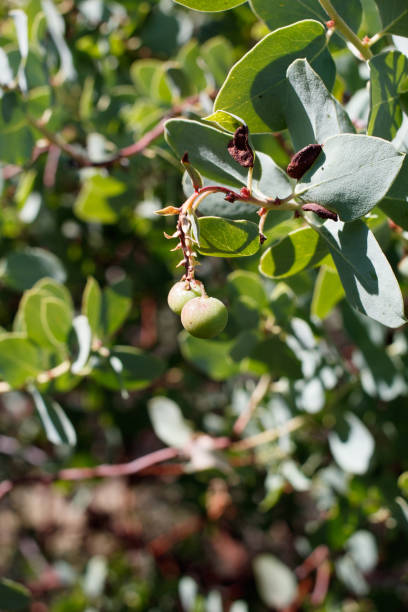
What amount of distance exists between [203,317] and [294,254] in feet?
0.51

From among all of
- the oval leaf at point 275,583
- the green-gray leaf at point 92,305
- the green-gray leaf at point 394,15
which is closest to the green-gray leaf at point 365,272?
the green-gray leaf at point 394,15

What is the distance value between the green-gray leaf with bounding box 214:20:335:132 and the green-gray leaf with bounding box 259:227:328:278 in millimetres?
108

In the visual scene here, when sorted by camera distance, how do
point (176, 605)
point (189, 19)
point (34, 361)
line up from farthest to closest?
point (176, 605) → point (189, 19) → point (34, 361)

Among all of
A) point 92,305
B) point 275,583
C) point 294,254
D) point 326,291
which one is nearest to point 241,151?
point 294,254

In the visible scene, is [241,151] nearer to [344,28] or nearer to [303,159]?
[303,159]

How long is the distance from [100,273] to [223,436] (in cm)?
64

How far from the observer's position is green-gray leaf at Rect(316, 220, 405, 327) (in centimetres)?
49

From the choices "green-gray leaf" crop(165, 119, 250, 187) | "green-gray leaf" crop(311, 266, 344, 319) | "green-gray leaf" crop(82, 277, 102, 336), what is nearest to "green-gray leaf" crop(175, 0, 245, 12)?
"green-gray leaf" crop(165, 119, 250, 187)

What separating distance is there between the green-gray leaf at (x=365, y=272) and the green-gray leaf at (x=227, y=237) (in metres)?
0.07

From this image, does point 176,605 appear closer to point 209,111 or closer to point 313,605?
point 313,605

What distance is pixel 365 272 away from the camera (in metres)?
0.51

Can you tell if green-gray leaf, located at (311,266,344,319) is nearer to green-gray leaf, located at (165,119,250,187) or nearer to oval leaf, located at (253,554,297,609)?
green-gray leaf, located at (165,119,250,187)

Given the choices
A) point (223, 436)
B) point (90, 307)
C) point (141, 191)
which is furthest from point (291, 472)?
point (141, 191)

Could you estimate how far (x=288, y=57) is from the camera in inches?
22.0
